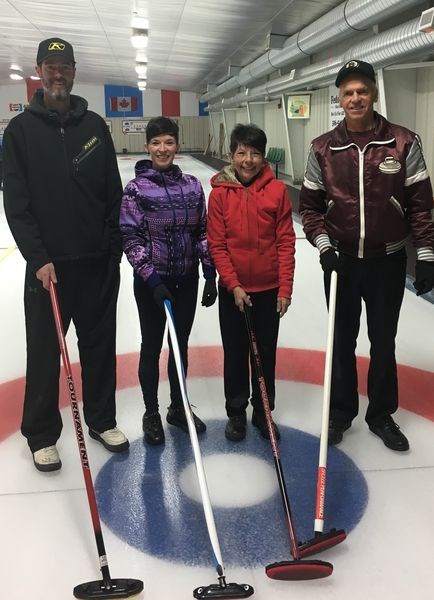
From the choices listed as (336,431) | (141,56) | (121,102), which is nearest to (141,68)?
(141,56)

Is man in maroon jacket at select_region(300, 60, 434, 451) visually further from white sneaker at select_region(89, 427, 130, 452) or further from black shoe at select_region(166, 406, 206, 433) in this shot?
white sneaker at select_region(89, 427, 130, 452)

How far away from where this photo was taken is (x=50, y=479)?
242cm

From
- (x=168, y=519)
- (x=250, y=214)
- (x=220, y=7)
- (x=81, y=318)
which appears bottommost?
(x=168, y=519)

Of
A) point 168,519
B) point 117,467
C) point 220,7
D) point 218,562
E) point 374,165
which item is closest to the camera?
point 218,562

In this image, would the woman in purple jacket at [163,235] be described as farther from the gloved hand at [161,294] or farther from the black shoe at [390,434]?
the black shoe at [390,434]

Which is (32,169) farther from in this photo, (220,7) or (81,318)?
(220,7)

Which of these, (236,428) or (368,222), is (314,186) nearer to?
(368,222)

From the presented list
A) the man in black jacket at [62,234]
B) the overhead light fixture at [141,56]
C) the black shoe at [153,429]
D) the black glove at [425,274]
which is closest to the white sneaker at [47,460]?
the man in black jacket at [62,234]

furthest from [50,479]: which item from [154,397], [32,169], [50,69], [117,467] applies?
[50,69]

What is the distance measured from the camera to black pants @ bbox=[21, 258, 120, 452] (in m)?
2.40

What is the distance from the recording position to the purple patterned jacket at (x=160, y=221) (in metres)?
2.36

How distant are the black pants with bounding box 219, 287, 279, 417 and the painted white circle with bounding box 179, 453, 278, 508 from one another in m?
0.29

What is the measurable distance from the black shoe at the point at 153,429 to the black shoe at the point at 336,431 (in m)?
0.79

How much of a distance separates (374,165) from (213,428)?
1.47 m
